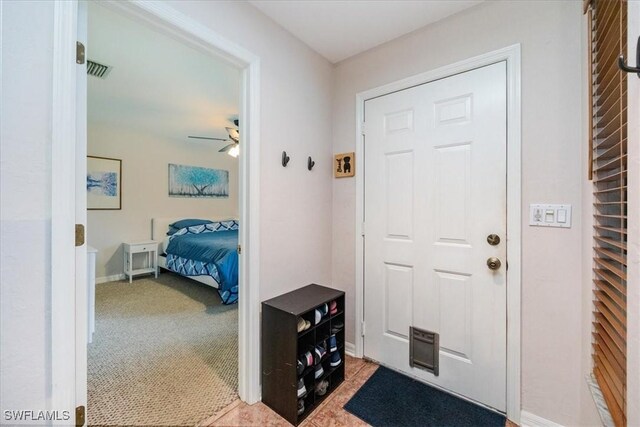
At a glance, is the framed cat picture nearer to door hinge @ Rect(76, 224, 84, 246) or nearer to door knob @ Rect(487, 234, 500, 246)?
door knob @ Rect(487, 234, 500, 246)

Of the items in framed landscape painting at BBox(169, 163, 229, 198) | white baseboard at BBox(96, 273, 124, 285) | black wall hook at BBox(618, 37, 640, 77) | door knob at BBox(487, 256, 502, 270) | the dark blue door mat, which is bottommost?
the dark blue door mat

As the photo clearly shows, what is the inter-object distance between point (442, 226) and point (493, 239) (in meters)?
0.27

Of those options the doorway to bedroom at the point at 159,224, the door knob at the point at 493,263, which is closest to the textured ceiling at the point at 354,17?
the doorway to bedroom at the point at 159,224

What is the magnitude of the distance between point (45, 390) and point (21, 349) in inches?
6.7

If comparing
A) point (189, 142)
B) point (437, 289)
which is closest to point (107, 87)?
point (189, 142)

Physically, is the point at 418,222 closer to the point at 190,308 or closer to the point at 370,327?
the point at 370,327

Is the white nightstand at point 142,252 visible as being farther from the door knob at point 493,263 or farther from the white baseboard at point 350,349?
A: the door knob at point 493,263

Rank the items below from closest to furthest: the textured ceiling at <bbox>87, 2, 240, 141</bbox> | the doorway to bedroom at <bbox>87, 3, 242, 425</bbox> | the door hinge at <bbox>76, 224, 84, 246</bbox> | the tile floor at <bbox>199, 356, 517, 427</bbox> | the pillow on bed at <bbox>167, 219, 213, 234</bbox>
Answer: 1. the door hinge at <bbox>76, 224, 84, 246</bbox>
2. the tile floor at <bbox>199, 356, 517, 427</bbox>
3. the doorway to bedroom at <bbox>87, 3, 242, 425</bbox>
4. the textured ceiling at <bbox>87, 2, 240, 141</bbox>
5. the pillow on bed at <bbox>167, 219, 213, 234</bbox>

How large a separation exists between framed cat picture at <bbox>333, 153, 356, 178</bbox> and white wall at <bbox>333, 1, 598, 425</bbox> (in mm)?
934

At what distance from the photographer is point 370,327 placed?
6.36ft

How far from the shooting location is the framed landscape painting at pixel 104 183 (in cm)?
367

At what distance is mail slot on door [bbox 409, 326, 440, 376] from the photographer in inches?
65.4

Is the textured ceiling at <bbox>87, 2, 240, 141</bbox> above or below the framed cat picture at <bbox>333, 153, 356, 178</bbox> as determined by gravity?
above

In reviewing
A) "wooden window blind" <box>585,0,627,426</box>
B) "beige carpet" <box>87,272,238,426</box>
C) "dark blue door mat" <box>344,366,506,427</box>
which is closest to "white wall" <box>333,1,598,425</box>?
"wooden window blind" <box>585,0,627,426</box>
